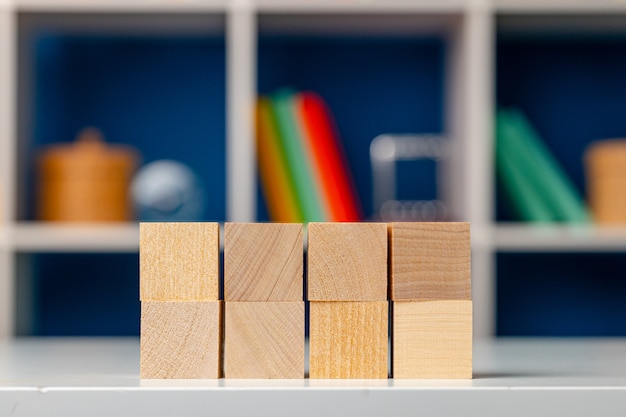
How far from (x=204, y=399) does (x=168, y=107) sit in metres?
1.46

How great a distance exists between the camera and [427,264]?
2.82 feet

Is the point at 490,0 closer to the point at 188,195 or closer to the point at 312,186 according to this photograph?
the point at 312,186

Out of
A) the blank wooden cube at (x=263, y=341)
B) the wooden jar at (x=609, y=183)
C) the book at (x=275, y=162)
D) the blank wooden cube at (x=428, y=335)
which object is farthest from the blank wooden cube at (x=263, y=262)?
the wooden jar at (x=609, y=183)

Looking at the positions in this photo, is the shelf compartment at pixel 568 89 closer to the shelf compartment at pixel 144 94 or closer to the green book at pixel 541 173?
the green book at pixel 541 173

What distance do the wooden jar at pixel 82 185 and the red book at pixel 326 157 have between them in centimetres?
45

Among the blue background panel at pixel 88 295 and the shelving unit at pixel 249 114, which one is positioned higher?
the shelving unit at pixel 249 114

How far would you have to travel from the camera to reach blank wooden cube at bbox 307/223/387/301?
854mm

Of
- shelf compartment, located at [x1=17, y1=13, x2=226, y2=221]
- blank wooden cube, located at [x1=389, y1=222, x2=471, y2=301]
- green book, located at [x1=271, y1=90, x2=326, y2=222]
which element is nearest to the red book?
green book, located at [x1=271, y1=90, x2=326, y2=222]

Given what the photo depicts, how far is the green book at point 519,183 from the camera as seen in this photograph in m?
1.86

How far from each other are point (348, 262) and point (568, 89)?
57.3 inches

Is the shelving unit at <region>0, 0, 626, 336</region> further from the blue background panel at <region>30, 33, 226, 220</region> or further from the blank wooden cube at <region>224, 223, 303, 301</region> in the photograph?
the blank wooden cube at <region>224, 223, 303, 301</region>

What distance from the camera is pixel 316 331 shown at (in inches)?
33.6

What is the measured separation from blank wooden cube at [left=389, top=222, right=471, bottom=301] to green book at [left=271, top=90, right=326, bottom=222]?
3.22 ft

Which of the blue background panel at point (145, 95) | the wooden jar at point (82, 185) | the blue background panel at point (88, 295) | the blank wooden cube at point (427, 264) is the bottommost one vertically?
the blue background panel at point (88, 295)
